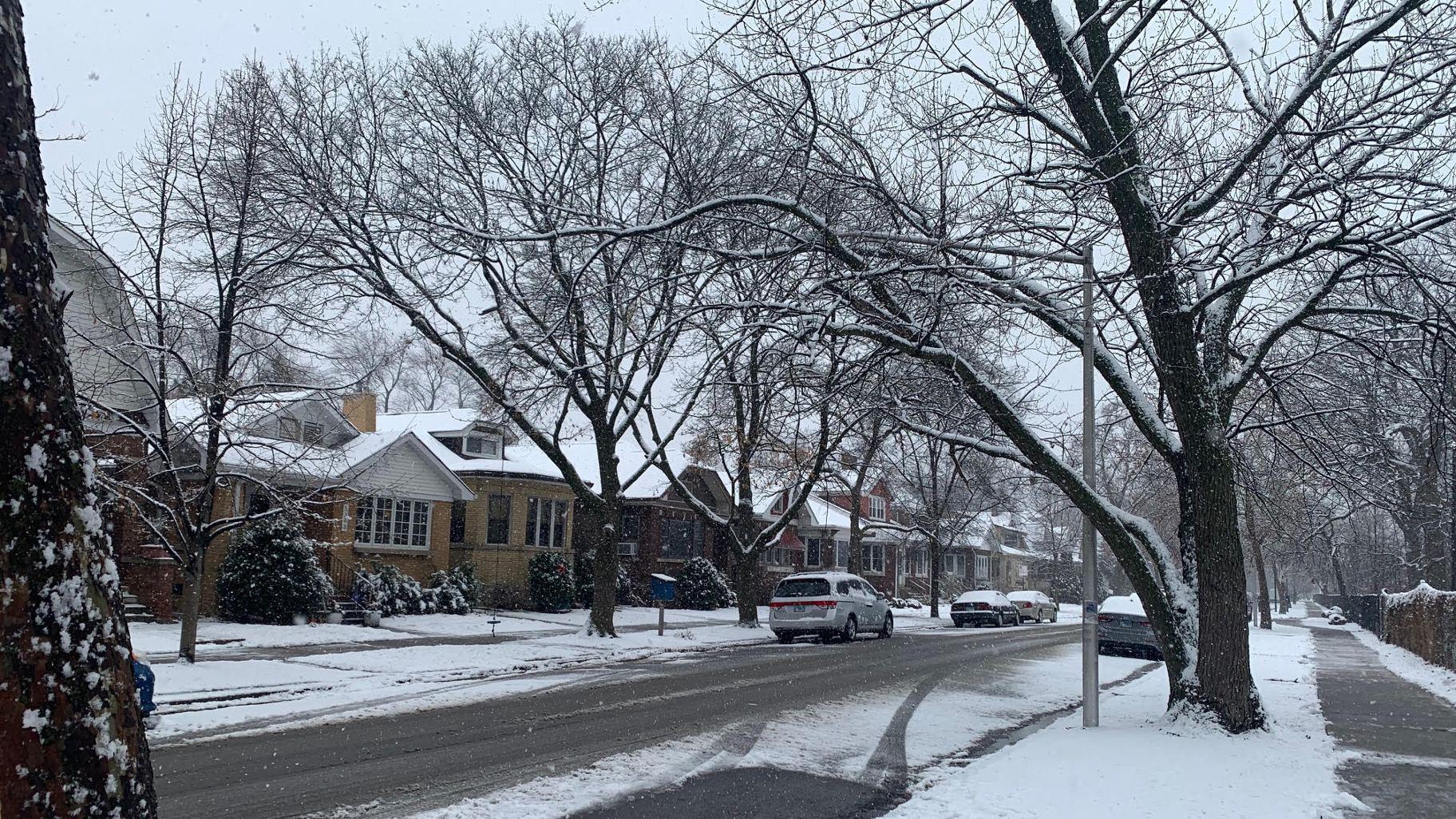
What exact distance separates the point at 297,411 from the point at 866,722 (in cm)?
2068

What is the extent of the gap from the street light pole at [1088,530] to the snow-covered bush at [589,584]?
2209cm

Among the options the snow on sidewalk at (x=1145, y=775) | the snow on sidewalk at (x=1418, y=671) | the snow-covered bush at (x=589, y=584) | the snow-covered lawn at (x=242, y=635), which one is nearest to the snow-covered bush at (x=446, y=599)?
the snow-covered lawn at (x=242, y=635)

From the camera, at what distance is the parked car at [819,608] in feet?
85.4

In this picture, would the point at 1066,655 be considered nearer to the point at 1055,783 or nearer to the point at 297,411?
the point at 1055,783

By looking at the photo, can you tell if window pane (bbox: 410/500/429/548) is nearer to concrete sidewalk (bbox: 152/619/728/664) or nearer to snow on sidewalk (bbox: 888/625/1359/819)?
concrete sidewalk (bbox: 152/619/728/664)

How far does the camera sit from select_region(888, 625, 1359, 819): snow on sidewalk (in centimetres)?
783

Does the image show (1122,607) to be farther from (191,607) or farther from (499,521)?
(191,607)

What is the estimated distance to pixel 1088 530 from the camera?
12.1 meters

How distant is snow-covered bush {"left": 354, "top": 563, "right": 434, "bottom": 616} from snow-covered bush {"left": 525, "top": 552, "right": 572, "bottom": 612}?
431 cm

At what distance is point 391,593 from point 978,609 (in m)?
21.5

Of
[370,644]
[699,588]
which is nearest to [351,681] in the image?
[370,644]

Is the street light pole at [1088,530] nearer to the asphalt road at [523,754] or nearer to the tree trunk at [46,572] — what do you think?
the asphalt road at [523,754]

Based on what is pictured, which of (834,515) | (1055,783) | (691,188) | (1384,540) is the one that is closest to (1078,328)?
(1055,783)

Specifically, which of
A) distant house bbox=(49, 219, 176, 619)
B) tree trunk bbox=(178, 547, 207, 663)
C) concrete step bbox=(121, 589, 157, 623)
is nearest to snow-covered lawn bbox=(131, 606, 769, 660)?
concrete step bbox=(121, 589, 157, 623)
